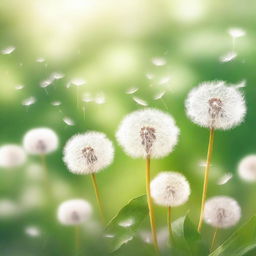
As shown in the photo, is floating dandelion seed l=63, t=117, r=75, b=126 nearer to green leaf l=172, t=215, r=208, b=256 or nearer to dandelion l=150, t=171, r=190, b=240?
dandelion l=150, t=171, r=190, b=240

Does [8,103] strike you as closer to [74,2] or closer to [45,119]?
[45,119]

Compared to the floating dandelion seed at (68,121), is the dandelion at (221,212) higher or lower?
lower

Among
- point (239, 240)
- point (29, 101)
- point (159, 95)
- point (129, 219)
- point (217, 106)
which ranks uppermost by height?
point (29, 101)

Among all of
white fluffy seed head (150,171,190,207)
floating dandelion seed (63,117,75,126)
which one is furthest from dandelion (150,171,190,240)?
floating dandelion seed (63,117,75,126)

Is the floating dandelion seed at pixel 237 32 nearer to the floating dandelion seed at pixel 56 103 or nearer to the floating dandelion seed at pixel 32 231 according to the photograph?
the floating dandelion seed at pixel 56 103

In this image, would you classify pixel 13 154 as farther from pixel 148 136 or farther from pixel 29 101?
pixel 148 136

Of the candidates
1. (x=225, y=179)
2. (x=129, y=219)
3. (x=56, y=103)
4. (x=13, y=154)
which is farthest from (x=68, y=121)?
(x=225, y=179)

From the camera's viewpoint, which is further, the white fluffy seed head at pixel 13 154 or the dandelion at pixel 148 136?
the white fluffy seed head at pixel 13 154

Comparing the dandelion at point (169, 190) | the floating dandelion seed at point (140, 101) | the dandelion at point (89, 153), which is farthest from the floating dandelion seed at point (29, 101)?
the dandelion at point (169, 190)

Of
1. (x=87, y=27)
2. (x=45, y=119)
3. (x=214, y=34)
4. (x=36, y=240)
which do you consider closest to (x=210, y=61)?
(x=214, y=34)
